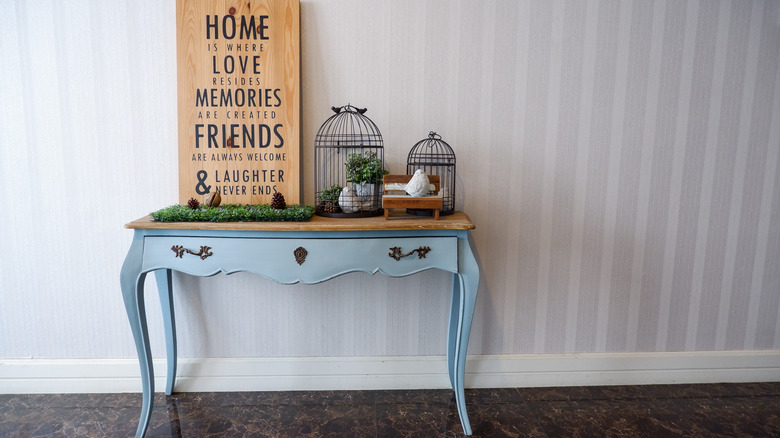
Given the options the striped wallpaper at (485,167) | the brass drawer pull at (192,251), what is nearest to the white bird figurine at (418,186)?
the striped wallpaper at (485,167)

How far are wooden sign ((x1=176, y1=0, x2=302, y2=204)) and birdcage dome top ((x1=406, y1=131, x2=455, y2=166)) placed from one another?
536 mm

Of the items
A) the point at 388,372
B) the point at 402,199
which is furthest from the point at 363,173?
the point at 388,372

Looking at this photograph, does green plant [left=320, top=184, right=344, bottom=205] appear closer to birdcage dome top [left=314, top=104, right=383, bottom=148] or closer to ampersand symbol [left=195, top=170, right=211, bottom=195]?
birdcage dome top [left=314, top=104, right=383, bottom=148]

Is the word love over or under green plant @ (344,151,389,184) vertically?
over

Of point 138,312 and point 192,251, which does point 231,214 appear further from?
point 138,312

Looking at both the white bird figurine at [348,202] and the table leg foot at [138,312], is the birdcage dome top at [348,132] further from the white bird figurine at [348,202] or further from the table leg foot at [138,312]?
the table leg foot at [138,312]

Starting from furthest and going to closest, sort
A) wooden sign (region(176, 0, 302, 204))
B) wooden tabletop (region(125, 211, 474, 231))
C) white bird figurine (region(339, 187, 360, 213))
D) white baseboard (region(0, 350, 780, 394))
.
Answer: white baseboard (region(0, 350, 780, 394)) < wooden sign (region(176, 0, 302, 204)) < white bird figurine (region(339, 187, 360, 213)) < wooden tabletop (region(125, 211, 474, 231))

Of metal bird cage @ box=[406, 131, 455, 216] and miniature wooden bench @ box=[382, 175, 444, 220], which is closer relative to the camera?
miniature wooden bench @ box=[382, 175, 444, 220]

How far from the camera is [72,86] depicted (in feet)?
7.42

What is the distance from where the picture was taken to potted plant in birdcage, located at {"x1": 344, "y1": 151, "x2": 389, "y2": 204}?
2131 mm

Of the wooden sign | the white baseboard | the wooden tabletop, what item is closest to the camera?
the wooden tabletop

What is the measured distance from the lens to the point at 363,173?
213cm

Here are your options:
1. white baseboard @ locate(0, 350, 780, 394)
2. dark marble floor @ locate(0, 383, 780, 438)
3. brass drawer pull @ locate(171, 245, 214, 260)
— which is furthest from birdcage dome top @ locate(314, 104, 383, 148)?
dark marble floor @ locate(0, 383, 780, 438)

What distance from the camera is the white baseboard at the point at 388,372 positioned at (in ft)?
7.89
